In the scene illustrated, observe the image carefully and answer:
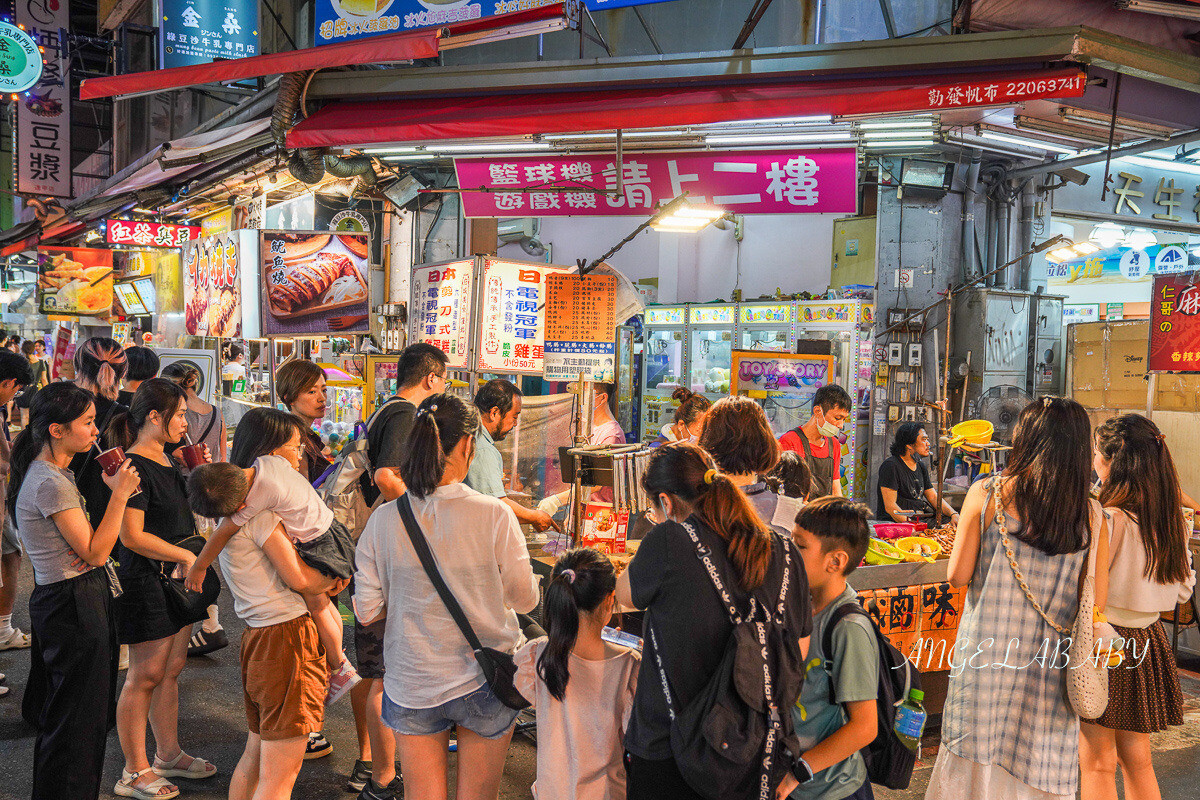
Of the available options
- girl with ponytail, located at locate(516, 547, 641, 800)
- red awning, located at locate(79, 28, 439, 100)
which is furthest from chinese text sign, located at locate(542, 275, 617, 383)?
girl with ponytail, located at locate(516, 547, 641, 800)

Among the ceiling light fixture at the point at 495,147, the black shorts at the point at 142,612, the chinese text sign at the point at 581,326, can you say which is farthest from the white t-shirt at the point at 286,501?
the ceiling light fixture at the point at 495,147

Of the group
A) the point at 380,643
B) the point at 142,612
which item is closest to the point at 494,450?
the point at 380,643

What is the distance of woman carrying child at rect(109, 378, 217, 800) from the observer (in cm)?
396

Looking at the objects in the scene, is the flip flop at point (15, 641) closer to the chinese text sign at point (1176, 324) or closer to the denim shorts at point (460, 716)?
the denim shorts at point (460, 716)

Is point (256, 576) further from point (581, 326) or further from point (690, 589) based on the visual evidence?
point (581, 326)

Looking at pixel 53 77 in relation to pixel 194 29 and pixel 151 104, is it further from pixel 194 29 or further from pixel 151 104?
pixel 194 29

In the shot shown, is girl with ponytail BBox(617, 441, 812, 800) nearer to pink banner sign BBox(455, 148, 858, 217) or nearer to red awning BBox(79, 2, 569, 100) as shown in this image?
pink banner sign BBox(455, 148, 858, 217)

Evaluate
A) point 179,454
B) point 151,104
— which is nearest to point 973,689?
point 179,454

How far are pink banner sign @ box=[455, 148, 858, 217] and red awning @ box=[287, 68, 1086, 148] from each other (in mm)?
653

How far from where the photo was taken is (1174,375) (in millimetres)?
7781

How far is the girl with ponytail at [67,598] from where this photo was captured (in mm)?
3590

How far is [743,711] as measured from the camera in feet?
7.61

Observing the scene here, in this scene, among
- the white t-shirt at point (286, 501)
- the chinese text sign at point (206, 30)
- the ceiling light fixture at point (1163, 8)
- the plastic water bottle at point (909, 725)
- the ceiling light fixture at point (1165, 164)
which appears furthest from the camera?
the chinese text sign at point (206, 30)

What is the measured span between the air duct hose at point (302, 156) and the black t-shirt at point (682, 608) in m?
5.79
